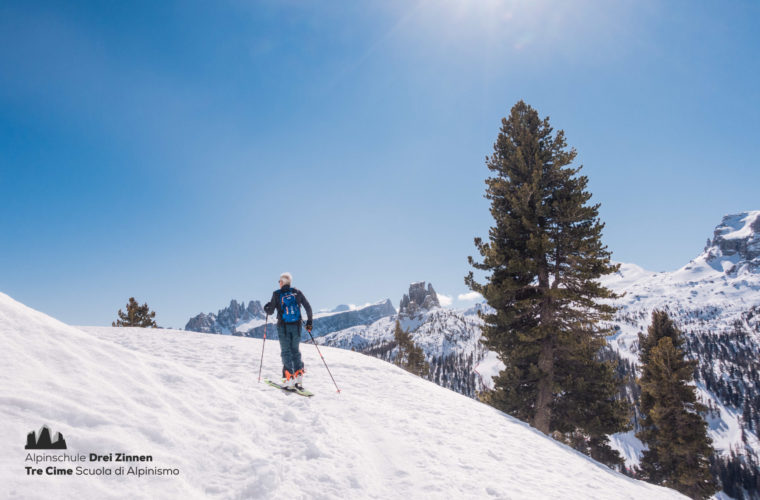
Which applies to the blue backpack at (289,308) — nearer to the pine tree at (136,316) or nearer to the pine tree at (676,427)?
the pine tree at (676,427)

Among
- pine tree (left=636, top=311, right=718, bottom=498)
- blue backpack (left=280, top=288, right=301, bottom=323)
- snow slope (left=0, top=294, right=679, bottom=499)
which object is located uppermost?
blue backpack (left=280, top=288, right=301, bottom=323)

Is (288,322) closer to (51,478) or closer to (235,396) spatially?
(235,396)

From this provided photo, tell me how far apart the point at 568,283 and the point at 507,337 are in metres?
3.66

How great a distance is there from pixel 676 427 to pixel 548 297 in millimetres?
14053

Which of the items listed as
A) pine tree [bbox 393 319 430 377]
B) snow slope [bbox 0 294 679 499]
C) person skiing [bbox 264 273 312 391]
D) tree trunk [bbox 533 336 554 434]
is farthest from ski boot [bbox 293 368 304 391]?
pine tree [bbox 393 319 430 377]

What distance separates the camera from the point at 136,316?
34.7 meters

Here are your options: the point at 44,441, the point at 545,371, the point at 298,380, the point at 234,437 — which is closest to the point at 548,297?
the point at 545,371

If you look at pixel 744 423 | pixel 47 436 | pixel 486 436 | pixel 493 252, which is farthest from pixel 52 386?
pixel 744 423

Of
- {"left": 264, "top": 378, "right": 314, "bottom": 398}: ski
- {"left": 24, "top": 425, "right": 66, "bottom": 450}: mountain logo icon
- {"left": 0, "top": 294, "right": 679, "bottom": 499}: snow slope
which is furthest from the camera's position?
{"left": 264, "top": 378, "right": 314, "bottom": 398}: ski

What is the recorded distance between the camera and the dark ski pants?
8.13 meters

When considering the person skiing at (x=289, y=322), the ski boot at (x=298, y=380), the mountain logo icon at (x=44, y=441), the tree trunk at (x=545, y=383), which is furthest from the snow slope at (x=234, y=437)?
the tree trunk at (x=545, y=383)

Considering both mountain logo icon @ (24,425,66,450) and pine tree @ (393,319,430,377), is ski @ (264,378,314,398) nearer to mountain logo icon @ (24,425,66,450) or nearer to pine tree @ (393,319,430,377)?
mountain logo icon @ (24,425,66,450)

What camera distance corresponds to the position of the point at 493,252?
13.5 meters

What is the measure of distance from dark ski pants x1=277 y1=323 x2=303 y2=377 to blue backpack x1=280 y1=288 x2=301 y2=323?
22cm
